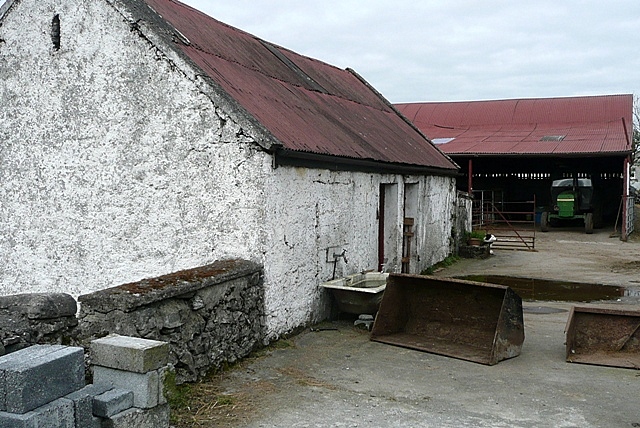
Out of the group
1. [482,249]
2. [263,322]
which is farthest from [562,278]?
[263,322]

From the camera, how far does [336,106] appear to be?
12.7m

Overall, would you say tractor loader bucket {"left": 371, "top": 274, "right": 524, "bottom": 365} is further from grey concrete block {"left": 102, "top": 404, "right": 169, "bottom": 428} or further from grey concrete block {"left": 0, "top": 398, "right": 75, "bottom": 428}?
grey concrete block {"left": 0, "top": 398, "right": 75, "bottom": 428}

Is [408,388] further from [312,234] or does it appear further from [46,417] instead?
[46,417]

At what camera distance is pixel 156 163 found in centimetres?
879

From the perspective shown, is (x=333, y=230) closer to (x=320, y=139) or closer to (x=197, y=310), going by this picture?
(x=320, y=139)

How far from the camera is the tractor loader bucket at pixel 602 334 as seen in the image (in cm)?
821

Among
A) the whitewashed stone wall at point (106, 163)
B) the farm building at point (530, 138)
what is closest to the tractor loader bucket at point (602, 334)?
the whitewashed stone wall at point (106, 163)

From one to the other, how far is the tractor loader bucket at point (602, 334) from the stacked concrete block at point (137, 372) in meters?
5.19

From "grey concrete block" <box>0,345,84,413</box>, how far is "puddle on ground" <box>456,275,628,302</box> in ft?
32.7

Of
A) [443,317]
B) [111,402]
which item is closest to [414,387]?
[443,317]

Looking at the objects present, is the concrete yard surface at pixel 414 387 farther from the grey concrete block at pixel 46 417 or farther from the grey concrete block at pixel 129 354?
the grey concrete block at pixel 46 417

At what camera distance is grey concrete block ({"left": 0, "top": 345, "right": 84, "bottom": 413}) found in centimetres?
398

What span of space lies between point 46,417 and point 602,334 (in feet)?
21.8

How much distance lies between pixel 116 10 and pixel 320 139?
10.5 feet
